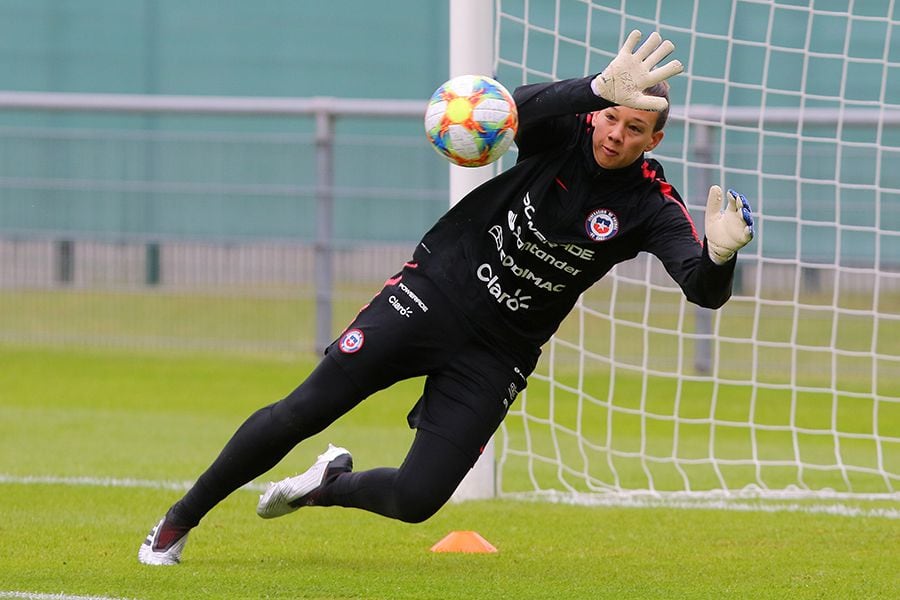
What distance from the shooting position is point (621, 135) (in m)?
5.62

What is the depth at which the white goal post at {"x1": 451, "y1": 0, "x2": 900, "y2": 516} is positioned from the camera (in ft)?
30.6

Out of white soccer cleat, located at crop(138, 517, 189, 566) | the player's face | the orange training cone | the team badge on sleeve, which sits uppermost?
the player's face

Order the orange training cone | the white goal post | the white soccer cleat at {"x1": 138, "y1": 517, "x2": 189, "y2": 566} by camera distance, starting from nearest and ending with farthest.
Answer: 1. the white soccer cleat at {"x1": 138, "y1": 517, "x2": 189, "y2": 566}
2. the orange training cone
3. the white goal post

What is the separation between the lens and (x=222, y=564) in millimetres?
6105

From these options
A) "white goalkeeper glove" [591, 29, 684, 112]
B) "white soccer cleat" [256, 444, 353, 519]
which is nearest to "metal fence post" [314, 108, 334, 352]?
"white soccer cleat" [256, 444, 353, 519]

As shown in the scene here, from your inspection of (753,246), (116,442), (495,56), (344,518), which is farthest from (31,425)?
(753,246)

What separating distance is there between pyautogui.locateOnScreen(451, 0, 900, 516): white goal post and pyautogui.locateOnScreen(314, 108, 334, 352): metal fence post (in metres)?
1.72

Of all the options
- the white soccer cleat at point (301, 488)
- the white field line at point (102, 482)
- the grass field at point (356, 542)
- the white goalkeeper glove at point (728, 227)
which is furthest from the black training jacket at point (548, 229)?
the white field line at point (102, 482)

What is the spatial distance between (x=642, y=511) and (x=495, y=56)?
2.41m

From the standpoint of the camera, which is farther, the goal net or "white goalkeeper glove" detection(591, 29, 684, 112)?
the goal net

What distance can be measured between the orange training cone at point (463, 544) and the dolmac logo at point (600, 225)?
5.09 feet

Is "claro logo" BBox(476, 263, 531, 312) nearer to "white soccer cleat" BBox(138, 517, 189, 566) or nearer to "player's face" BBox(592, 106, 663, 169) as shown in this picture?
"player's face" BBox(592, 106, 663, 169)

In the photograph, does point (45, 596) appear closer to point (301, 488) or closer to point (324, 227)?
point (301, 488)

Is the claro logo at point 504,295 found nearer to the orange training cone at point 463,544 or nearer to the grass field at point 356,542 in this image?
the grass field at point 356,542
